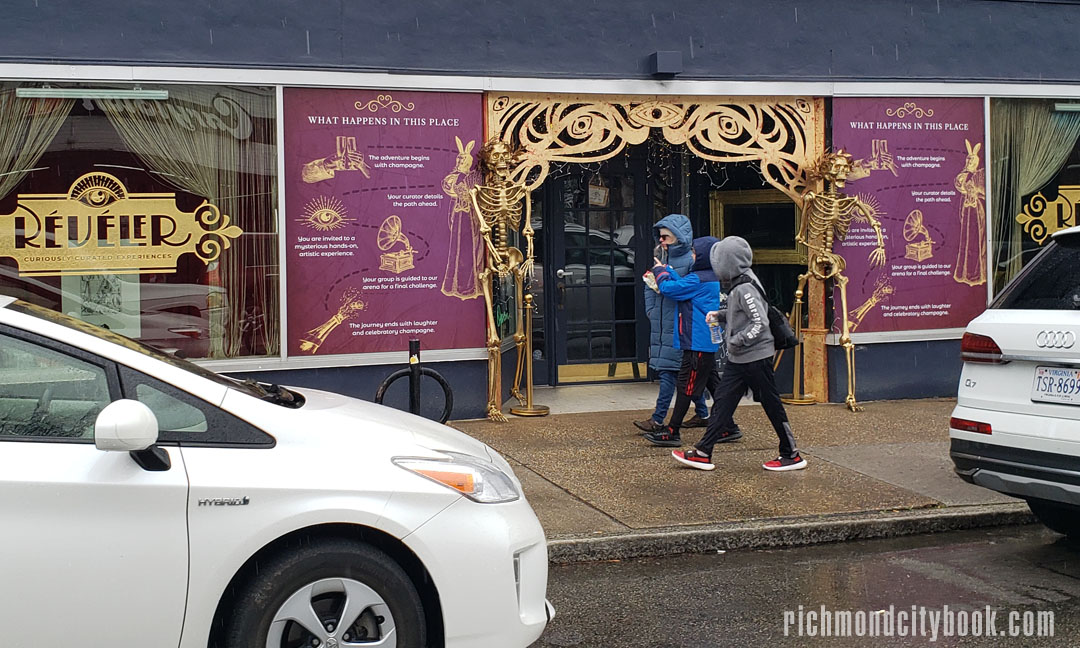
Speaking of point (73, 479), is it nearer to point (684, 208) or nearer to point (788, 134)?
point (788, 134)

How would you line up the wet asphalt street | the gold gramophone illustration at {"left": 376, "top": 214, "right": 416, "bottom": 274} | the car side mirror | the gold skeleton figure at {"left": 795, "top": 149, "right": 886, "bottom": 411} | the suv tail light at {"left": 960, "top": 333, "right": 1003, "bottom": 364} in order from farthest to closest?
1. the gold skeleton figure at {"left": 795, "top": 149, "right": 886, "bottom": 411}
2. the gold gramophone illustration at {"left": 376, "top": 214, "right": 416, "bottom": 274}
3. the suv tail light at {"left": 960, "top": 333, "right": 1003, "bottom": 364}
4. the wet asphalt street
5. the car side mirror

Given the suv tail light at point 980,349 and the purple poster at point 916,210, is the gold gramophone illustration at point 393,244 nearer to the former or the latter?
the purple poster at point 916,210

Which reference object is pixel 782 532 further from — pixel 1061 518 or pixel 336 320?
pixel 336 320

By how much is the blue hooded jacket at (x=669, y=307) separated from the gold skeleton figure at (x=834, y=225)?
213 cm

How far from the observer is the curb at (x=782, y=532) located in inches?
240

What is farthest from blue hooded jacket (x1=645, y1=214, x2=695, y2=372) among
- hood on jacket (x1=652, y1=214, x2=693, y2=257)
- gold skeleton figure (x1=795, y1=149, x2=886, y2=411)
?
gold skeleton figure (x1=795, y1=149, x2=886, y2=411)

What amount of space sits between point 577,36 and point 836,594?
6.04 m

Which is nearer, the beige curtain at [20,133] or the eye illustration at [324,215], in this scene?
the beige curtain at [20,133]

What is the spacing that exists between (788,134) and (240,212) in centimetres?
A: 517

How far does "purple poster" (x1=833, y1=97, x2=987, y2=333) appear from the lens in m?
10.5

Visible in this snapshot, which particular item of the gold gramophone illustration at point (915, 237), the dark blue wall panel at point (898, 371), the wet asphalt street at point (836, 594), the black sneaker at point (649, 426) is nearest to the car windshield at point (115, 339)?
the wet asphalt street at point (836, 594)

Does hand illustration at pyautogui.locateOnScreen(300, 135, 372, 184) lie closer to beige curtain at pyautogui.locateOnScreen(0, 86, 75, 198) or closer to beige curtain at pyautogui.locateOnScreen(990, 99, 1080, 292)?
beige curtain at pyautogui.locateOnScreen(0, 86, 75, 198)

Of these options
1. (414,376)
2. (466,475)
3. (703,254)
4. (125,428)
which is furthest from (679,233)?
(125,428)

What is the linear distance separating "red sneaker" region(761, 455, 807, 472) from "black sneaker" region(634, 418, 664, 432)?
1.18 metres
